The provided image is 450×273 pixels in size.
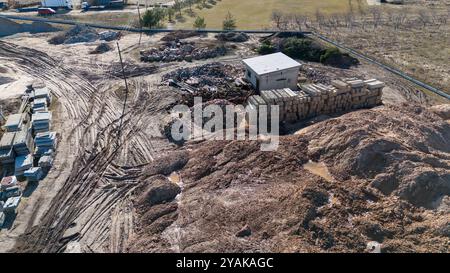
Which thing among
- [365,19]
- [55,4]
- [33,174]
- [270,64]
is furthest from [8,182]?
[365,19]

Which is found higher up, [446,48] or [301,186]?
[446,48]

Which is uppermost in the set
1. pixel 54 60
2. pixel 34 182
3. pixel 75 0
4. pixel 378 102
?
pixel 75 0

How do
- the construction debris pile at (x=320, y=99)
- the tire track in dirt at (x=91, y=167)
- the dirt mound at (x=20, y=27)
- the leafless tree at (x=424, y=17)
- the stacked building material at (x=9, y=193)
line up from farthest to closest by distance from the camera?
the leafless tree at (x=424, y=17), the dirt mound at (x=20, y=27), the construction debris pile at (x=320, y=99), the stacked building material at (x=9, y=193), the tire track in dirt at (x=91, y=167)

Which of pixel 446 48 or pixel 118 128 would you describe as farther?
pixel 446 48

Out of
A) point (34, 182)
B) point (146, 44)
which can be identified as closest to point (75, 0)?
point (146, 44)

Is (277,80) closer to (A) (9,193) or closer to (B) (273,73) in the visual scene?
(B) (273,73)

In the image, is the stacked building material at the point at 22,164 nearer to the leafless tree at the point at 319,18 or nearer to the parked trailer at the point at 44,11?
the parked trailer at the point at 44,11

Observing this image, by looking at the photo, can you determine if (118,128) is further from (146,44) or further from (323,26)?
(323,26)

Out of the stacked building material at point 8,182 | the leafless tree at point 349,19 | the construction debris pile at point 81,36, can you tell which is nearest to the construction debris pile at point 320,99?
the stacked building material at point 8,182
